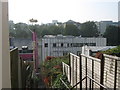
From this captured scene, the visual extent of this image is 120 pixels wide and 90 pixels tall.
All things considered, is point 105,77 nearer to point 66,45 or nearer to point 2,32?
point 2,32

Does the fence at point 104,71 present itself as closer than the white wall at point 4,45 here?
No

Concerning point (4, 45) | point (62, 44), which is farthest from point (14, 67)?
point (62, 44)

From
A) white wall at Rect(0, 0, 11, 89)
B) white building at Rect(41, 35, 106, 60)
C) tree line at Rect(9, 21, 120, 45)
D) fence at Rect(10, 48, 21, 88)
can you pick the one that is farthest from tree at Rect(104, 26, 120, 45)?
Result: white building at Rect(41, 35, 106, 60)

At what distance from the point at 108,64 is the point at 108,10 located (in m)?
0.70

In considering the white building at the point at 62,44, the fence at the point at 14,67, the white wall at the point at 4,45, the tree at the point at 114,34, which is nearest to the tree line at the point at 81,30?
the tree at the point at 114,34

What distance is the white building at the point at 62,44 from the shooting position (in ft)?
24.6

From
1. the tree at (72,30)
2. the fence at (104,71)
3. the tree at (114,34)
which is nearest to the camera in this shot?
the fence at (104,71)

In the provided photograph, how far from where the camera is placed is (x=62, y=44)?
7848mm

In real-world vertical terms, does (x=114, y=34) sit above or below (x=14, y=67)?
above

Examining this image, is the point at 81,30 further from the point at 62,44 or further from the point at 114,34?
the point at 62,44

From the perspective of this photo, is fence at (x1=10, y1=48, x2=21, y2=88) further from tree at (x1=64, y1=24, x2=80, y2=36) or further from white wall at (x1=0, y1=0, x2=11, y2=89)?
tree at (x1=64, y1=24, x2=80, y2=36)

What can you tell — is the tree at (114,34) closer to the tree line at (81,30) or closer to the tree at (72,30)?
the tree line at (81,30)

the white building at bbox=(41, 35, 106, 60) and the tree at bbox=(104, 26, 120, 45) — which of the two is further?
the white building at bbox=(41, 35, 106, 60)

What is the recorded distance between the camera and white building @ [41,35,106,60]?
24.6 ft
